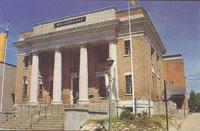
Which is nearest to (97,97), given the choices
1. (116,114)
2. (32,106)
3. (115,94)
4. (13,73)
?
(115,94)

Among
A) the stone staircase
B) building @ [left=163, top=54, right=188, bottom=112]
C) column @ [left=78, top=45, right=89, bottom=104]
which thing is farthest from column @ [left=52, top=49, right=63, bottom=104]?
building @ [left=163, top=54, right=188, bottom=112]

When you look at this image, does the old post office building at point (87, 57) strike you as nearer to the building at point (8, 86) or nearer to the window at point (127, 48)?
the window at point (127, 48)

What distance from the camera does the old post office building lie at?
23.4 m

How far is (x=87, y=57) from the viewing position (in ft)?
87.1

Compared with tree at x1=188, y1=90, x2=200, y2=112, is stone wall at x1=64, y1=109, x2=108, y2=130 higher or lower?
higher

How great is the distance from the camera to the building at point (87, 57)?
76.6 feet

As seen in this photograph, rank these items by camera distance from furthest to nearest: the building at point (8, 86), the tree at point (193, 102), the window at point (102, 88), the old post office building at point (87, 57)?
the tree at point (193, 102) → the building at point (8, 86) → the window at point (102, 88) → the old post office building at point (87, 57)

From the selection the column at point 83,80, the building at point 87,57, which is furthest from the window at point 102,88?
the column at point 83,80

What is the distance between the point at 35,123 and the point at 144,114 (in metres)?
9.42

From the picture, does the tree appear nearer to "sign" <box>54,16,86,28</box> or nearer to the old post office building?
the old post office building

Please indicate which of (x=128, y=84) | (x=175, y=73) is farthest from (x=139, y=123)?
(x=175, y=73)

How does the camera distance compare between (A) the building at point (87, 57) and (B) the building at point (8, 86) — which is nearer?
(A) the building at point (87, 57)

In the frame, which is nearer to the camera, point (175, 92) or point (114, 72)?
point (114, 72)

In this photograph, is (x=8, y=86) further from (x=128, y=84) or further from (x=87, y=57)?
(x=128, y=84)
